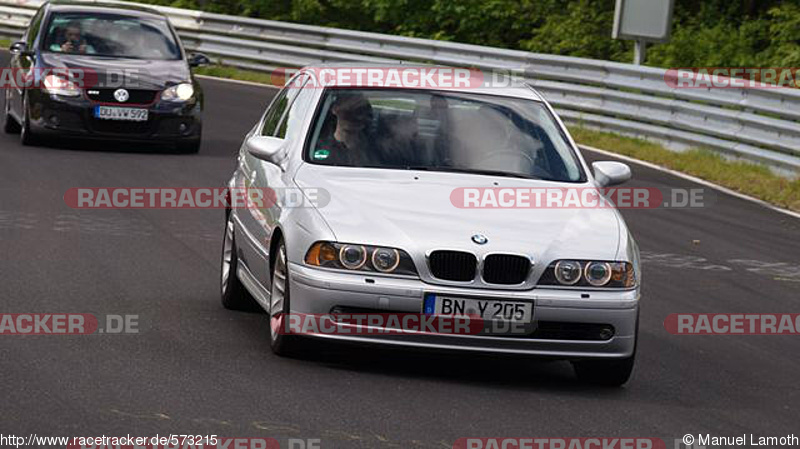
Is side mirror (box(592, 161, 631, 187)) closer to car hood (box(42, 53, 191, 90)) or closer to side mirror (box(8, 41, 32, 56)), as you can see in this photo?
car hood (box(42, 53, 191, 90))

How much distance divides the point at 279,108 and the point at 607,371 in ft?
9.56

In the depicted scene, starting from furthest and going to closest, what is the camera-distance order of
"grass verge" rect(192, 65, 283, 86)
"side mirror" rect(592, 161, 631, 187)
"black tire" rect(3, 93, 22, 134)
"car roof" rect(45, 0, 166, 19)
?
"grass verge" rect(192, 65, 283, 86)
"black tire" rect(3, 93, 22, 134)
"car roof" rect(45, 0, 166, 19)
"side mirror" rect(592, 161, 631, 187)

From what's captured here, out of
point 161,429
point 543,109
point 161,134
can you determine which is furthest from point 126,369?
point 161,134

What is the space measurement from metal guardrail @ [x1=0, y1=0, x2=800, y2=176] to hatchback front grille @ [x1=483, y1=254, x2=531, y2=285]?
11.8 meters

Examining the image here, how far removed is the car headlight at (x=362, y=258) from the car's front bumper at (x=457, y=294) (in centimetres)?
4

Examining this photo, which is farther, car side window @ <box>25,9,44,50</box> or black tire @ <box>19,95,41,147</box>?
car side window @ <box>25,9,44,50</box>

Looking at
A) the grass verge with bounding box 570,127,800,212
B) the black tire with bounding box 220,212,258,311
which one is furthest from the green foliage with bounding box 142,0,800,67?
the black tire with bounding box 220,212,258,311

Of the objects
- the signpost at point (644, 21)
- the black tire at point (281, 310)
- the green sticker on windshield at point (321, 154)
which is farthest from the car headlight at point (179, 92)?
the black tire at point (281, 310)

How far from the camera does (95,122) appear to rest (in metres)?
19.2

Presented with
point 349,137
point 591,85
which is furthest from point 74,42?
point 349,137

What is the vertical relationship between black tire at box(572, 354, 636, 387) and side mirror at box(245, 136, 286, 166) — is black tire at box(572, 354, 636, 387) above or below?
below

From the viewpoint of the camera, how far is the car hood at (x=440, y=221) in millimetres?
8562

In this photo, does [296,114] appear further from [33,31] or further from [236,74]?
[236,74]

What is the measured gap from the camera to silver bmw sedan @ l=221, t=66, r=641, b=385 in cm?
850
